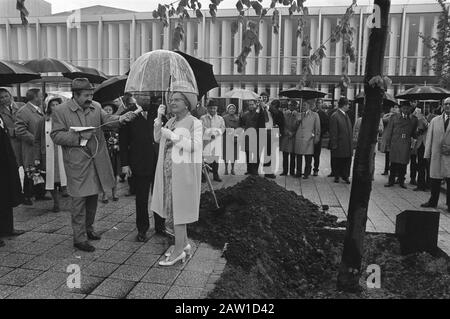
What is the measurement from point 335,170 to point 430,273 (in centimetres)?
636

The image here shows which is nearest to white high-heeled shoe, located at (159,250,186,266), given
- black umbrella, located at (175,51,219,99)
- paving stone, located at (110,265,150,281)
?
paving stone, located at (110,265,150,281)

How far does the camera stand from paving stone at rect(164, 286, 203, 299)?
373 cm

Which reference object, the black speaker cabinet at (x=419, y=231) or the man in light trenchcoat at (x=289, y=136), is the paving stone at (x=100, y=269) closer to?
the black speaker cabinet at (x=419, y=231)

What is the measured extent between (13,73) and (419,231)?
5.97m

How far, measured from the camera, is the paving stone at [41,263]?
4395mm

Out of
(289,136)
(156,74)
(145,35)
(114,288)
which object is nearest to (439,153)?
(289,136)

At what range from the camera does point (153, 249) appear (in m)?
5.06

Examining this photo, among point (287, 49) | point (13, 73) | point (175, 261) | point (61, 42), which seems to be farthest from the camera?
point (61, 42)

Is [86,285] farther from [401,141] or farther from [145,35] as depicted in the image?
[145,35]

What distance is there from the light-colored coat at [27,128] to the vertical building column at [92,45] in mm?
19261

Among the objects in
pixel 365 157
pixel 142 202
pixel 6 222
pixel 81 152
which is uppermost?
pixel 365 157

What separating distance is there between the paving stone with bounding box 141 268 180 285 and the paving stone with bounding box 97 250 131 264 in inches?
19.4
